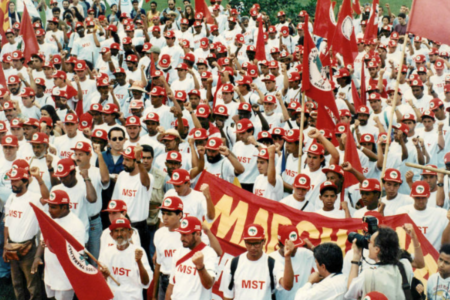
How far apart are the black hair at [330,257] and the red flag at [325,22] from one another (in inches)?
348

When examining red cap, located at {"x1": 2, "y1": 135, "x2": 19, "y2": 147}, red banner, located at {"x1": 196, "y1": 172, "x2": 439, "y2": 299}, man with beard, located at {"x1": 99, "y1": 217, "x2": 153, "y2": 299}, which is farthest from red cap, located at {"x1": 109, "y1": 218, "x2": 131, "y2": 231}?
red cap, located at {"x1": 2, "y1": 135, "x2": 19, "y2": 147}

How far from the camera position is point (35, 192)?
29.7ft

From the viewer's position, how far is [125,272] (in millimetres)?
7430

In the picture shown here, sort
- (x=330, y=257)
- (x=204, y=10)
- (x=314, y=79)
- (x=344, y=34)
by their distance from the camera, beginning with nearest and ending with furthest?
(x=330, y=257), (x=314, y=79), (x=344, y=34), (x=204, y=10)

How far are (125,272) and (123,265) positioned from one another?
81 mm

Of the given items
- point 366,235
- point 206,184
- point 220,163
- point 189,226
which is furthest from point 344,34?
point 366,235

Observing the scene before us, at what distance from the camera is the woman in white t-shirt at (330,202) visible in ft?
26.3

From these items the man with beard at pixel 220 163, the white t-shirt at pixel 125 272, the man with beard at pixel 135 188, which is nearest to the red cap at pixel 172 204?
the white t-shirt at pixel 125 272

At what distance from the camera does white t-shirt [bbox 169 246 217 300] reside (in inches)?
262

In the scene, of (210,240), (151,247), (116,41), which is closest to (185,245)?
(210,240)

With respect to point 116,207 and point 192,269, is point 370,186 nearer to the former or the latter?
point 192,269

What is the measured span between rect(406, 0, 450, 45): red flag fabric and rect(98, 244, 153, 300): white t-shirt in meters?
4.25

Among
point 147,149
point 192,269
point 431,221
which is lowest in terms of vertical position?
point 192,269

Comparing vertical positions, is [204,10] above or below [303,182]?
above
